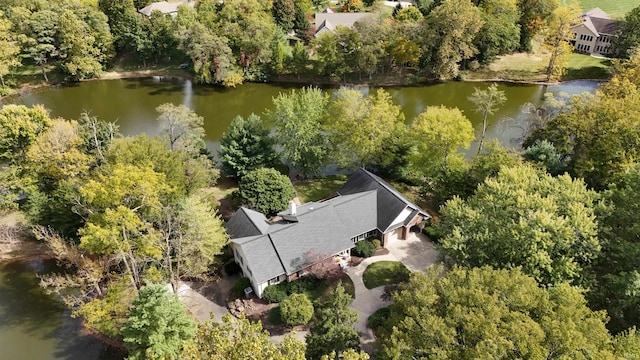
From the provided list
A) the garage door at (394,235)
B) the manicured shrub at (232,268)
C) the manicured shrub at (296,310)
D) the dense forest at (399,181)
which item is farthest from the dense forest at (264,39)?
the manicured shrub at (296,310)

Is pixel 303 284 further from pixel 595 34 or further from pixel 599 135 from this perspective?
pixel 595 34

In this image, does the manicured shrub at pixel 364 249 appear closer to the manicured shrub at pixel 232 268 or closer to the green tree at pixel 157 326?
the manicured shrub at pixel 232 268

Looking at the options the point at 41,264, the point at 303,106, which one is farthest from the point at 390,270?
the point at 41,264

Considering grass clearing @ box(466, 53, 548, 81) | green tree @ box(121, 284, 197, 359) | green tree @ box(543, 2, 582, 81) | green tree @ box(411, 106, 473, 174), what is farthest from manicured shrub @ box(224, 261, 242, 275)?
green tree @ box(543, 2, 582, 81)

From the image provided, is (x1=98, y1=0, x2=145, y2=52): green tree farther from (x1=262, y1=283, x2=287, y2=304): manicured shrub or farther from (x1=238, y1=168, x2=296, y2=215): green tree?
(x1=262, y1=283, x2=287, y2=304): manicured shrub

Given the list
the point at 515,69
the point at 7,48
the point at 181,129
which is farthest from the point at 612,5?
the point at 7,48
